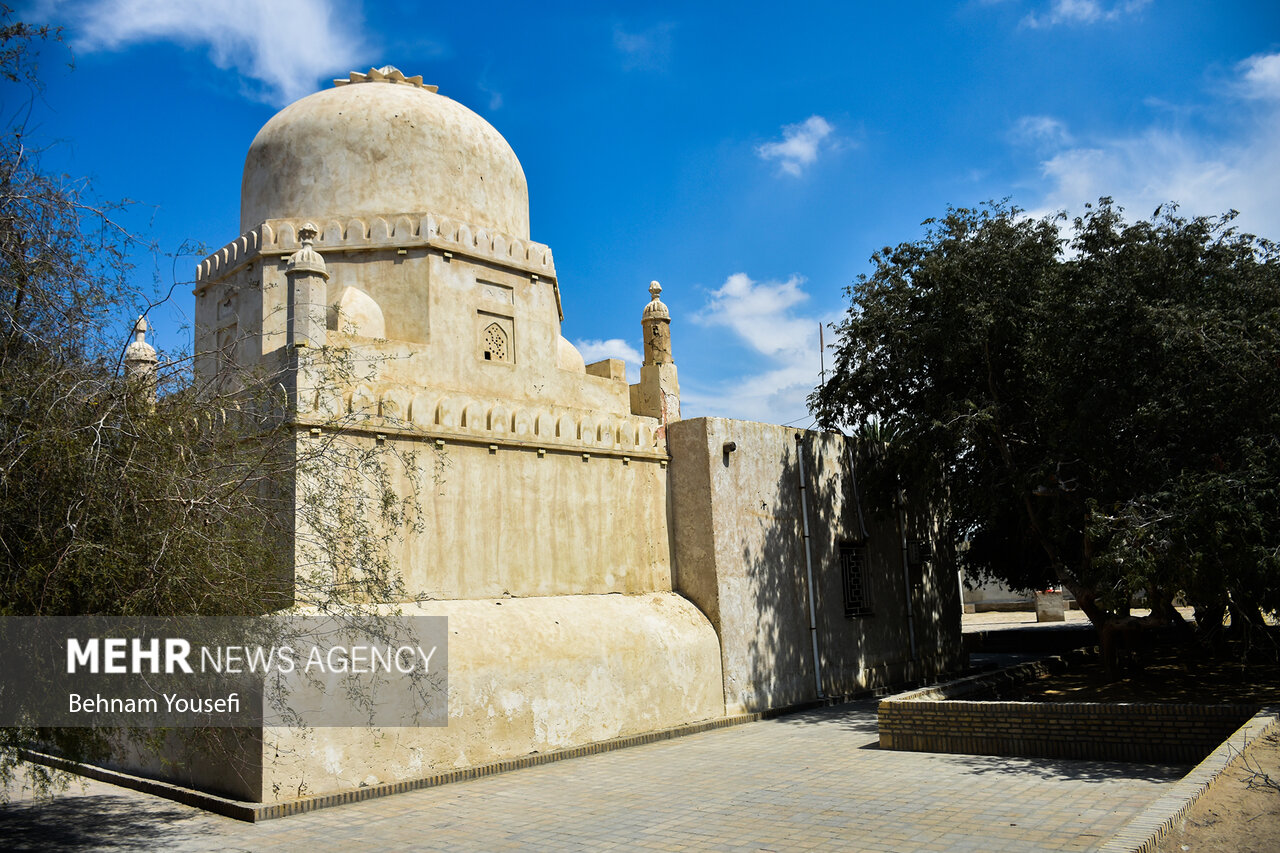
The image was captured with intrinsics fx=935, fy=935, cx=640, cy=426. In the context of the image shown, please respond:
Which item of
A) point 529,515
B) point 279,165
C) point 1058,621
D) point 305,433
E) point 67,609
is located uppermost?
point 279,165

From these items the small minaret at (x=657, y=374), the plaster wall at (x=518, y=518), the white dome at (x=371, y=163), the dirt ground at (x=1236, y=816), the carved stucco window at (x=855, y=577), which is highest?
the white dome at (x=371, y=163)

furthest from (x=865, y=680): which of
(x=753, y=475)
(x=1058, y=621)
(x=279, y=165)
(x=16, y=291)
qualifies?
(x=1058, y=621)

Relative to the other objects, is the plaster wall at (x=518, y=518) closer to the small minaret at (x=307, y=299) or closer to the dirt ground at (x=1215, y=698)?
the small minaret at (x=307, y=299)

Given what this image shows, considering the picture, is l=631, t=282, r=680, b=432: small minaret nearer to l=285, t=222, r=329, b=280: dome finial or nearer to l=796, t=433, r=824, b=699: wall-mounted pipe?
l=796, t=433, r=824, b=699: wall-mounted pipe

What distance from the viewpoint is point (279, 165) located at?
44.0ft

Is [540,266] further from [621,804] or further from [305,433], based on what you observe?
[621,804]

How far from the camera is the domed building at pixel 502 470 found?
1020 cm

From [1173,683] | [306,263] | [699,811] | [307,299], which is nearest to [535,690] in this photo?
[699,811]

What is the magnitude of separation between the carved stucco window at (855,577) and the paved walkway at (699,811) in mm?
5006

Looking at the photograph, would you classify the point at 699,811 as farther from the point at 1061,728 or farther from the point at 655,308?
the point at 655,308

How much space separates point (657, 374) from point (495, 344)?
2643mm

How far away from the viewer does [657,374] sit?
14344 millimetres

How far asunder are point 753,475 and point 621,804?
6423 mm

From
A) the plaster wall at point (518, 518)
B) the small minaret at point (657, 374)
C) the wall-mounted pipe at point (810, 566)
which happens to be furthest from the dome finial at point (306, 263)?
the wall-mounted pipe at point (810, 566)
